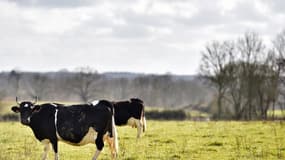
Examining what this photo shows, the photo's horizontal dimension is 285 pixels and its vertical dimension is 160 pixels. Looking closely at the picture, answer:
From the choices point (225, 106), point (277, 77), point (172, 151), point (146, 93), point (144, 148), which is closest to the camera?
point (172, 151)

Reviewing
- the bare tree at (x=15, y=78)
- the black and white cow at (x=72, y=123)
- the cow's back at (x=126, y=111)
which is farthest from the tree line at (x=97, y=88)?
the black and white cow at (x=72, y=123)

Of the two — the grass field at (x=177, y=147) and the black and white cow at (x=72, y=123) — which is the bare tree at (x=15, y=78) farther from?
the black and white cow at (x=72, y=123)

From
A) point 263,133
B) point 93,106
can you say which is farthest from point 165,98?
point 93,106

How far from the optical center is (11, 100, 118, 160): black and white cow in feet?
48.7

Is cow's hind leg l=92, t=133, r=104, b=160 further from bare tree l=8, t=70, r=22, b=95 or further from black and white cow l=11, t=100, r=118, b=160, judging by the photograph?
bare tree l=8, t=70, r=22, b=95

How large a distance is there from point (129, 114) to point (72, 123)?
32.1 feet

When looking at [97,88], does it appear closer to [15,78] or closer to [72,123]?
[15,78]

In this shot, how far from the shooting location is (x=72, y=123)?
15.0m

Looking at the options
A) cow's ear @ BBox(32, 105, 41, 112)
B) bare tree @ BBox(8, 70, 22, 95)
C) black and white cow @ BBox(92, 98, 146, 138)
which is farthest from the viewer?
bare tree @ BBox(8, 70, 22, 95)

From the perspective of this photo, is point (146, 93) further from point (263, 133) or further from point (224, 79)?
point (263, 133)

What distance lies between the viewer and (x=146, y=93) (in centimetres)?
14288

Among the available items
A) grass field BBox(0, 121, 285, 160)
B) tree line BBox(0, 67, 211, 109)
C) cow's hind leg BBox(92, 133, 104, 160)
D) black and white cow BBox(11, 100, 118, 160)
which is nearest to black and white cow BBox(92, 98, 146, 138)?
grass field BBox(0, 121, 285, 160)

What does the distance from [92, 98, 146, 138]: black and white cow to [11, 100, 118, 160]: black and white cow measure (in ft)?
29.7

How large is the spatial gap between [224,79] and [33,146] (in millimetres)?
41537
